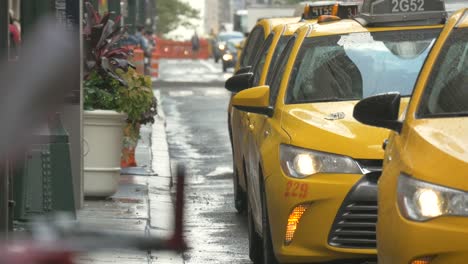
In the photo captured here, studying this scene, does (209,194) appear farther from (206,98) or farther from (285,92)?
(206,98)

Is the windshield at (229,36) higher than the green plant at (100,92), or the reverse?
the green plant at (100,92)

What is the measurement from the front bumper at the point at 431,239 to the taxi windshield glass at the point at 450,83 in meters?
0.88

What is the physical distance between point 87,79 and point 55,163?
9.98 ft

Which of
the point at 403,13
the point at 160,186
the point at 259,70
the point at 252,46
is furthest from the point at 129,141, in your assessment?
the point at 403,13

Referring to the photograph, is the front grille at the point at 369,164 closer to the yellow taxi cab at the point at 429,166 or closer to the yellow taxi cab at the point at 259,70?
the yellow taxi cab at the point at 429,166

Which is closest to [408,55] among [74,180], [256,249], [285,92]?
[285,92]

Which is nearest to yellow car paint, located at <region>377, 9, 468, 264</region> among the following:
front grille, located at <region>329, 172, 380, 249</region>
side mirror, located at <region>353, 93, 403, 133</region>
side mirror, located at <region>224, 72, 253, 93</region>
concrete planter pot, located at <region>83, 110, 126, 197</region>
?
side mirror, located at <region>353, 93, 403, 133</region>

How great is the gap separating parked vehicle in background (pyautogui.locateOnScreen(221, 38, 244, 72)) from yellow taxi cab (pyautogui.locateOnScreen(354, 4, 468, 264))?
44.3 meters

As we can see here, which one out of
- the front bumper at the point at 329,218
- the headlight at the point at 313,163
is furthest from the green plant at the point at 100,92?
the front bumper at the point at 329,218

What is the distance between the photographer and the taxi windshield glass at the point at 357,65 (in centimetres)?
899

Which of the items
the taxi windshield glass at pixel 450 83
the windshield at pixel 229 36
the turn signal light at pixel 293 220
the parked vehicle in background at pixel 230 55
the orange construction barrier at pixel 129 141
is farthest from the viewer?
the windshield at pixel 229 36

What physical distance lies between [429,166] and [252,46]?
935 cm

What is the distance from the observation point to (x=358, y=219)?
7.43m

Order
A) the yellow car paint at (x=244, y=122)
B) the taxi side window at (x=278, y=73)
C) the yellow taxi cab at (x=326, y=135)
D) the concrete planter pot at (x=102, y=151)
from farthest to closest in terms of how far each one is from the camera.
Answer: the concrete planter pot at (x=102, y=151)
the yellow car paint at (x=244, y=122)
the taxi side window at (x=278, y=73)
the yellow taxi cab at (x=326, y=135)
